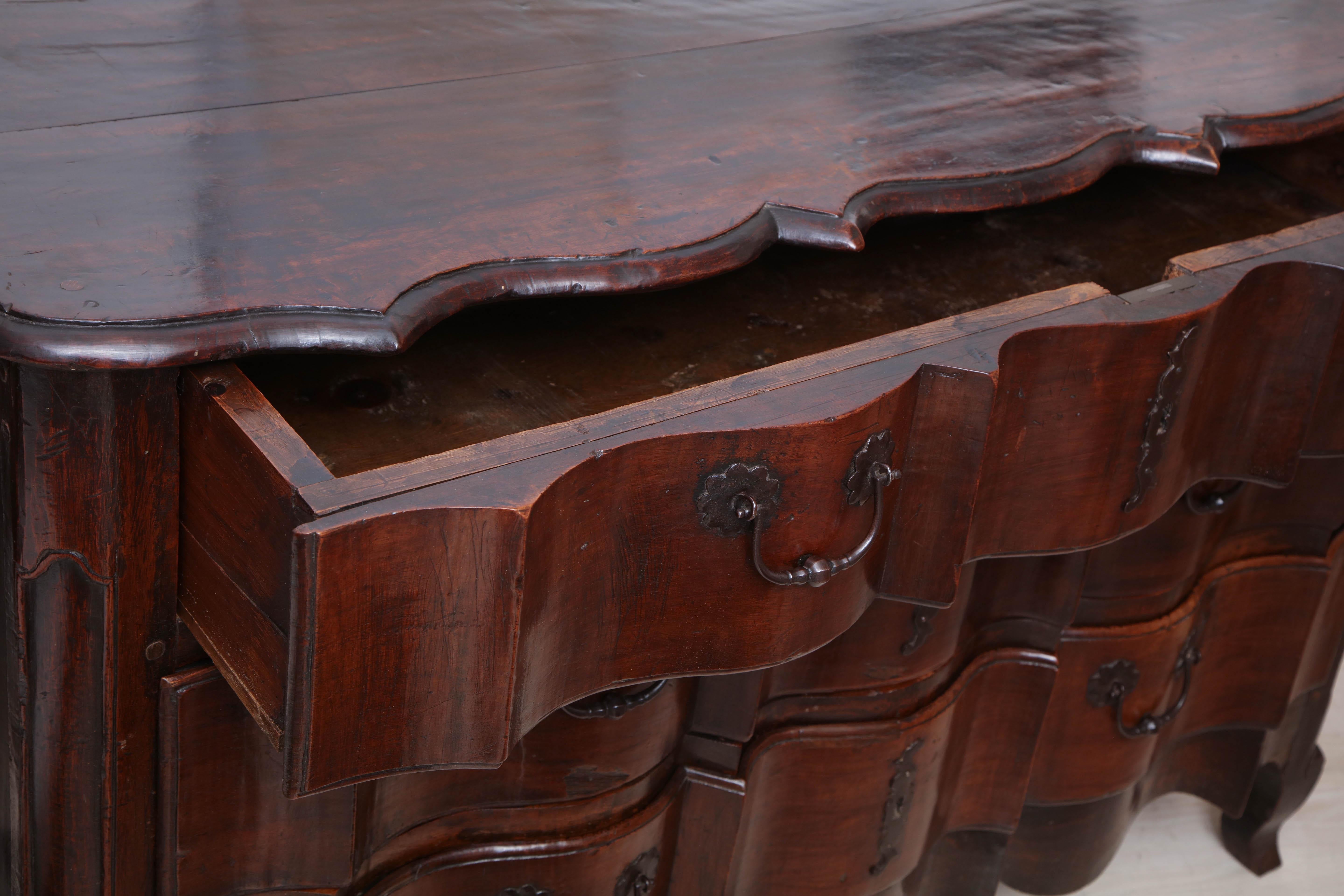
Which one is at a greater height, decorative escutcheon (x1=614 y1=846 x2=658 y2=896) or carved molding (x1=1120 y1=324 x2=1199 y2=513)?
carved molding (x1=1120 y1=324 x2=1199 y2=513)

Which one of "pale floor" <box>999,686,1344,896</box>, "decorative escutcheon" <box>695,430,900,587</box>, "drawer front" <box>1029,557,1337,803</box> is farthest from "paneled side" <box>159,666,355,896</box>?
"pale floor" <box>999,686,1344,896</box>

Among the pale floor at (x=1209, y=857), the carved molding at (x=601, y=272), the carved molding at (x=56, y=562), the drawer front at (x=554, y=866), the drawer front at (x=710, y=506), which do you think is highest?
the carved molding at (x=601, y=272)

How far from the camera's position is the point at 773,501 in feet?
2.50

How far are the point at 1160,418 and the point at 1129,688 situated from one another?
0.39m

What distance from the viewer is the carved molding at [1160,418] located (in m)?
0.89

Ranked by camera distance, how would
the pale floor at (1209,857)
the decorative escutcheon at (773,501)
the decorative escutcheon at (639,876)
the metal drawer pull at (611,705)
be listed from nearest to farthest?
1. the decorative escutcheon at (773,501)
2. the metal drawer pull at (611,705)
3. the decorative escutcheon at (639,876)
4. the pale floor at (1209,857)

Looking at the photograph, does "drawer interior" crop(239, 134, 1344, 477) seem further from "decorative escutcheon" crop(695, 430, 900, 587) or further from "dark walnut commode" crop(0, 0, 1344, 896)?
"decorative escutcheon" crop(695, 430, 900, 587)

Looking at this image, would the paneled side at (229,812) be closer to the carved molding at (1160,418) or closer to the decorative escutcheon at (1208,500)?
the carved molding at (1160,418)

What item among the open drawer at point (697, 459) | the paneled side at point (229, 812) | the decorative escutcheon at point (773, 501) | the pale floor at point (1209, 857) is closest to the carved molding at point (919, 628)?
the open drawer at point (697, 459)

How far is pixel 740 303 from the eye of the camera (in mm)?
966

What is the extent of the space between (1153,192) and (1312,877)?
83cm

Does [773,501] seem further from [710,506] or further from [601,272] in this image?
[601,272]

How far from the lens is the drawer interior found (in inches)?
31.1

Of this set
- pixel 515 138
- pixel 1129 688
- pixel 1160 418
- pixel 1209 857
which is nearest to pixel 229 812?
pixel 515 138
